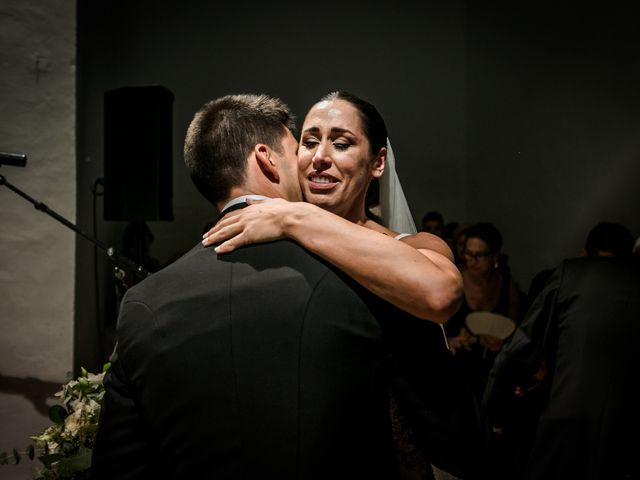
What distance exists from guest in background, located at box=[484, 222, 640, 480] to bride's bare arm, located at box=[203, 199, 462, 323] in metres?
1.11

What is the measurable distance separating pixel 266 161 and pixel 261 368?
44cm

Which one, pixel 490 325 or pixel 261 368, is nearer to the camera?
pixel 261 368

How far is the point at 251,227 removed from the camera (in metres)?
1.07

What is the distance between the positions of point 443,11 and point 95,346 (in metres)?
4.93

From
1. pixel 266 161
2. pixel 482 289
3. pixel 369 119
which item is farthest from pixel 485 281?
pixel 266 161

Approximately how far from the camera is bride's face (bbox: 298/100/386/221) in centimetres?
163

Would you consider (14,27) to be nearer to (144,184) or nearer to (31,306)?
(144,184)

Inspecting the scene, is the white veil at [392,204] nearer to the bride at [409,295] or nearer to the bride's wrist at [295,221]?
the bride at [409,295]

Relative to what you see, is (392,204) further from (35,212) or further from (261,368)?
(35,212)

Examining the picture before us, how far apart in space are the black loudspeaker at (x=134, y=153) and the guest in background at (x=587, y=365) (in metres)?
2.16

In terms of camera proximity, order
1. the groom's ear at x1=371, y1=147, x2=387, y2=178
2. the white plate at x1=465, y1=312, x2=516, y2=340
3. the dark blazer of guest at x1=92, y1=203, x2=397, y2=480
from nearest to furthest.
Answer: the dark blazer of guest at x1=92, y1=203, x2=397, y2=480 → the groom's ear at x1=371, y1=147, x2=387, y2=178 → the white plate at x1=465, y1=312, x2=516, y2=340

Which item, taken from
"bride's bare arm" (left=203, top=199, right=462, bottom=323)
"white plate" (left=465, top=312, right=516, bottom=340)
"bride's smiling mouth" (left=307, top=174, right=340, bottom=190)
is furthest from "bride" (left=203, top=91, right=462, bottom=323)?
"white plate" (left=465, top=312, right=516, bottom=340)

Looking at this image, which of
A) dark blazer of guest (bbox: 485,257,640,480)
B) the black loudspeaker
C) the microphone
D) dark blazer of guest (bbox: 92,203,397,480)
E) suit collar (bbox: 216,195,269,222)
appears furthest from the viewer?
the black loudspeaker

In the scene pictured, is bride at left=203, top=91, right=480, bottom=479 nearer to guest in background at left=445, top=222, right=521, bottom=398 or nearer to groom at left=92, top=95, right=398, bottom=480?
groom at left=92, top=95, right=398, bottom=480
